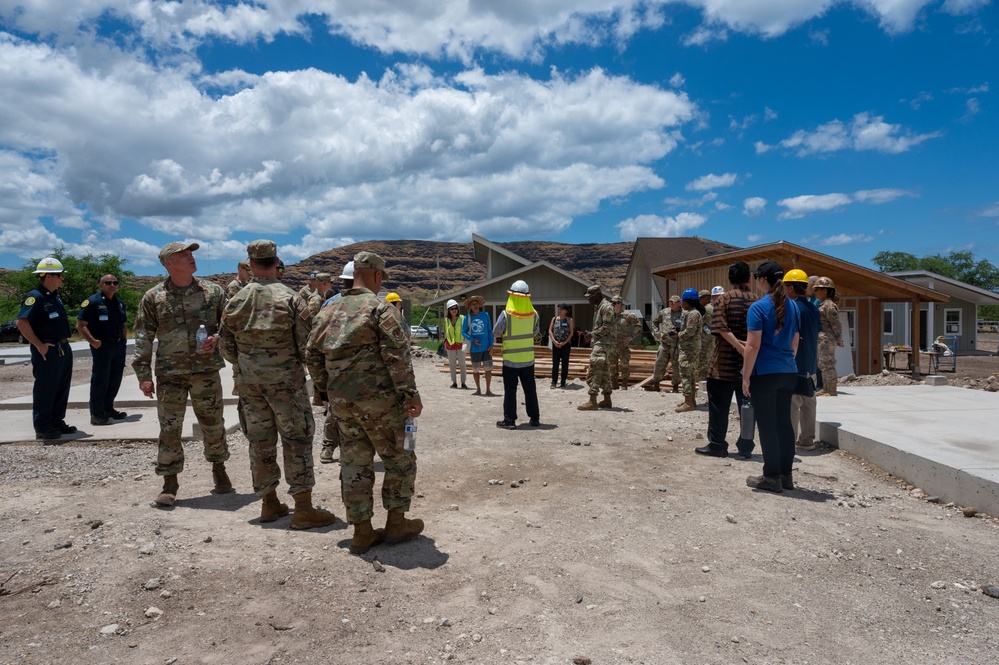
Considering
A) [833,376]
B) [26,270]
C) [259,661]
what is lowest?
[259,661]

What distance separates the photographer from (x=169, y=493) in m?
4.82

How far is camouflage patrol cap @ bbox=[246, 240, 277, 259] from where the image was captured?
175 inches

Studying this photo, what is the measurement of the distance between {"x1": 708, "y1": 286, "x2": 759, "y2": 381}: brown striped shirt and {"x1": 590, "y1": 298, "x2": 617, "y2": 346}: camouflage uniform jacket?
3533 mm

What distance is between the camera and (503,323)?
8367 mm

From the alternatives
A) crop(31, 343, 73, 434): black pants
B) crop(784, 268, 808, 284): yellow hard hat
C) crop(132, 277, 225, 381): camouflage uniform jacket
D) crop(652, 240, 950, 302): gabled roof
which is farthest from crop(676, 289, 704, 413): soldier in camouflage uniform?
crop(31, 343, 73, 434): black pants

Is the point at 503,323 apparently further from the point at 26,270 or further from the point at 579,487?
the point at 26,270

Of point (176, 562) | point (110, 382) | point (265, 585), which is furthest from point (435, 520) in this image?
point (110, 382)

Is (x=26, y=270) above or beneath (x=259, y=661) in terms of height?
above

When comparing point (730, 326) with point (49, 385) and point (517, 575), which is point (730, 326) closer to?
point (517, 575)

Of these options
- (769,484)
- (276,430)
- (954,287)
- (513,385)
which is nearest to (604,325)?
(513,385)

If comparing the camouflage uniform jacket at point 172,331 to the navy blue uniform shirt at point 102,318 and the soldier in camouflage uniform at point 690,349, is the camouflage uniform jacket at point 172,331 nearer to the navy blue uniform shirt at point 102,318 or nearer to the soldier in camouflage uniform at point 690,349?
the navy blue uniform shirt at point 102,318

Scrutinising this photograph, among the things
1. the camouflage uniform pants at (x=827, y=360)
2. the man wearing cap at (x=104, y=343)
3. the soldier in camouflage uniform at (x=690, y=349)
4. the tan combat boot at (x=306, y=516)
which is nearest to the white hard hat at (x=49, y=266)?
the man wearing cap at (x=104, y=343)

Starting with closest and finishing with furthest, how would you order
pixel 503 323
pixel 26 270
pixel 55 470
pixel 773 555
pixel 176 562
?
pixel 176 562, pixel 773 555, pixel 55 470, pixel 503 323, pixel 26 270

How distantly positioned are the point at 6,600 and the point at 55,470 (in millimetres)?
3228
